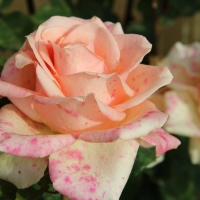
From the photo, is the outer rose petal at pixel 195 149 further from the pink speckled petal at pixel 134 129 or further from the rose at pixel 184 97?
the pink speckled petal at pixel 134 129

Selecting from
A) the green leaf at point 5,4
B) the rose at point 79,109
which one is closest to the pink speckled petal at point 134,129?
the rose at point 79,109

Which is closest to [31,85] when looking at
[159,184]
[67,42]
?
[67,42]

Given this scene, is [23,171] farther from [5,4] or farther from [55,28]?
[5,4]

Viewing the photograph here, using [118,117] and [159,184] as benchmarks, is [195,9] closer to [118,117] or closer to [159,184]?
[159,184]

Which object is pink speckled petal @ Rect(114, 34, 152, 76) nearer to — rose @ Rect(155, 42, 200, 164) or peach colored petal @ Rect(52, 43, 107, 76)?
peach colored petal @ Rect(52, 43, 107, 76)

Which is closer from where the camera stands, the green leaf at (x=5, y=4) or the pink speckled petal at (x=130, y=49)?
the pink speckled petal at (x=130, y=49)

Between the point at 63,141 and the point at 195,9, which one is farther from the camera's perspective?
the point at 195,9

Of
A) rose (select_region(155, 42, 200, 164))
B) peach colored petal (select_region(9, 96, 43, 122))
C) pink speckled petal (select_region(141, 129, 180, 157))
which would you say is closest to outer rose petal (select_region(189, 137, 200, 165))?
rose (select_region(155, 42, 200, 164))

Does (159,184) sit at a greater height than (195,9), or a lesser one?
lesser
